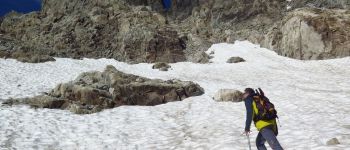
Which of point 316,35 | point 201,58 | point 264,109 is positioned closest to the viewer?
point 264,109

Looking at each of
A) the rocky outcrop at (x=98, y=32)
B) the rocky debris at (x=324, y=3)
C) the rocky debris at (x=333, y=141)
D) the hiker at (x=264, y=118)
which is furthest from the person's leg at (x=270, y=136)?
the rocky debris at (x=324, y=3)

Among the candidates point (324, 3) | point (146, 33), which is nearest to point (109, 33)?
point (146, 33)

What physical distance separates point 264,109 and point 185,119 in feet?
38.1

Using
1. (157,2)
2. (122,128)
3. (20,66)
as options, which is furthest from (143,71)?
(157,2)

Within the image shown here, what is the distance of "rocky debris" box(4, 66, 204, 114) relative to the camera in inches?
941

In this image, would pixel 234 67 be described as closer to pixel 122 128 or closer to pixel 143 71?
pixel 143 71

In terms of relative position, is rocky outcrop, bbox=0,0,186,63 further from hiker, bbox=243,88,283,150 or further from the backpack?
the backpack

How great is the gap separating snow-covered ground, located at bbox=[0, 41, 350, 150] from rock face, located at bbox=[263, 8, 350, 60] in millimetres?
8230

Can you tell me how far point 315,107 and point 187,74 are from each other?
23463mm

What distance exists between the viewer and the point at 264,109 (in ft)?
34.9

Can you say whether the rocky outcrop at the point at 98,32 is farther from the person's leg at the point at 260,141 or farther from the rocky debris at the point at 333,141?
the person's leg at the point at 260,141

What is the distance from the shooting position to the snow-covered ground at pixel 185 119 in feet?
52.3

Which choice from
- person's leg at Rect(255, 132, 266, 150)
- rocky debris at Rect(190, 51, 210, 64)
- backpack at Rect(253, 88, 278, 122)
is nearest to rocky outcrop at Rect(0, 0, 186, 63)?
rocky debris at Rect(190, 51, 210, 64)

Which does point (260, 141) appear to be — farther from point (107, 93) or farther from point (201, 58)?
point (201, 58)
